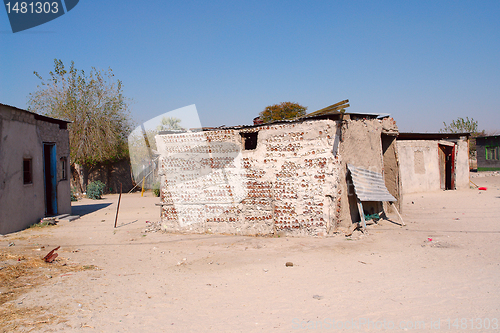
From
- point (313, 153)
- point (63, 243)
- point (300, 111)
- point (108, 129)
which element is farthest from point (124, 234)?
point (300, 111)

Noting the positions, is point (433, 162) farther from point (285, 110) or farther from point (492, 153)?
point (285, 110)

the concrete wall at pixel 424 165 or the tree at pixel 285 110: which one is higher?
the tree at pixel 285 110

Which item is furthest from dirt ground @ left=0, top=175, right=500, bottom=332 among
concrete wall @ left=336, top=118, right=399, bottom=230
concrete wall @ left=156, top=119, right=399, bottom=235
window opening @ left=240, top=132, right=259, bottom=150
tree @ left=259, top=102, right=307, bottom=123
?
tree @ left=259, top=102, right=307, bottom=123

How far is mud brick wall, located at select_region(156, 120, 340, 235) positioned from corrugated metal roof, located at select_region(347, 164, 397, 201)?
0.65m

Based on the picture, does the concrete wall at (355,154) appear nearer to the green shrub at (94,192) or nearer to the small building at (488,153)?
the green shrub at (94,192)

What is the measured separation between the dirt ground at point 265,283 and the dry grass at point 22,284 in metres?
0.02

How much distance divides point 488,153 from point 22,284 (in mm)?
32047

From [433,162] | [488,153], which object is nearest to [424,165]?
[433,162]

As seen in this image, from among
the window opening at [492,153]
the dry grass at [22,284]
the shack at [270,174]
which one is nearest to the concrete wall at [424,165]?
the shack at [270,174]

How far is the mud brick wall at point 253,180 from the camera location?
7035 millimetres

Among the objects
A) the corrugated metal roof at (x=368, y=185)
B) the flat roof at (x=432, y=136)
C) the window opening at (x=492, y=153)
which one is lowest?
the corrugated metal roof at (x=368, y=185)

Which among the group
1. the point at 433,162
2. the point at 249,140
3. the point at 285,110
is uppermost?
the point at 285,110

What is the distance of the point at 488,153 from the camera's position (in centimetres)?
2683

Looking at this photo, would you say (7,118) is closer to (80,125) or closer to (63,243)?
(63,243)
